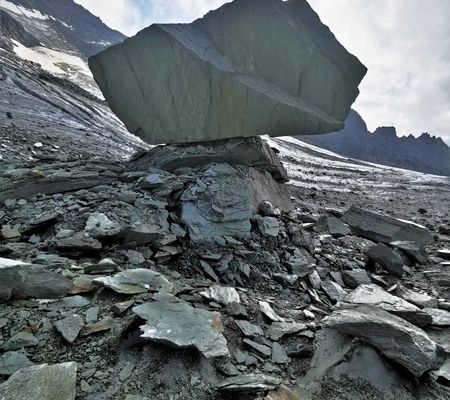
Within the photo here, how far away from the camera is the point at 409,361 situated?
2.20 m

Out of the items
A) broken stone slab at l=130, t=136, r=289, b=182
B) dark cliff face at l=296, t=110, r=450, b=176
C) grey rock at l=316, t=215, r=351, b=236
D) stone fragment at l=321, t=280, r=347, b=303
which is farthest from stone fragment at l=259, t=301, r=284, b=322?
dark cliff face at l=296, t=110, r=450, b=176

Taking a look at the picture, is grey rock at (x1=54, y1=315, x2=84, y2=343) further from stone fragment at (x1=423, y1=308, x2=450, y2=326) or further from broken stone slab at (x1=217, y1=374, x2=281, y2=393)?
stone fragment at (x1=423, y1=308, x2=450, y2=326)

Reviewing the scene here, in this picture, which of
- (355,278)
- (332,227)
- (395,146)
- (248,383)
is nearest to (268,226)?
(355,278)

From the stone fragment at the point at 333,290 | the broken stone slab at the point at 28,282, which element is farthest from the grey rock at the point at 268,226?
the broken stone slab at the point at 28,282

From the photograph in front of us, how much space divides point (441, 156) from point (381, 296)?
8856 cm

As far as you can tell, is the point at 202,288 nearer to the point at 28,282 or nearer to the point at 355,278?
the point at 28,282

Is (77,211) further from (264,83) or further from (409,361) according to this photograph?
(409,361)

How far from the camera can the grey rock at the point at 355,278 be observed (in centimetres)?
417

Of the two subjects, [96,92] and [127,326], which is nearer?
[127,326]

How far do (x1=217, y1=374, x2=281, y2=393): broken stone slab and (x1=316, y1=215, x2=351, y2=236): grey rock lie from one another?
4.34 meters

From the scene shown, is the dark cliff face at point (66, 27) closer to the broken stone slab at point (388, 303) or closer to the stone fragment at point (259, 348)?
the broken stone slab at point (388, 303)

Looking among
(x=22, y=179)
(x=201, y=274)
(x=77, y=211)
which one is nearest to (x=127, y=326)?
(x=201, y=274)

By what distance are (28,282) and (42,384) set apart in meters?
1.10

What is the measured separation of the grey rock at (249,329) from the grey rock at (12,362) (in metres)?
1.46
